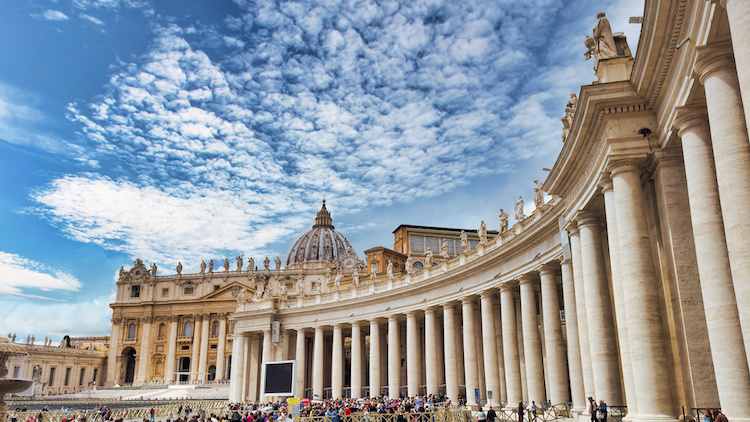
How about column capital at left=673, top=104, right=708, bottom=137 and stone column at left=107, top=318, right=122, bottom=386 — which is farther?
stone column at left=107, top=318, right=122, bottom=386

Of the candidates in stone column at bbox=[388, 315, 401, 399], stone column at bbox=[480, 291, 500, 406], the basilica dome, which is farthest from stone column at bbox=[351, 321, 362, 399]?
the basilica dome

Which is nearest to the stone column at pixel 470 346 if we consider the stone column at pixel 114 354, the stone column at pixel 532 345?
the stone column at pixel 532 345

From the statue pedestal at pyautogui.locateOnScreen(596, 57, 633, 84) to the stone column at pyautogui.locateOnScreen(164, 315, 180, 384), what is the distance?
118 m

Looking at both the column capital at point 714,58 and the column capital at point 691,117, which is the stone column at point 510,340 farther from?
the column capital at point 714,58

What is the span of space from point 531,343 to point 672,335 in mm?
18210

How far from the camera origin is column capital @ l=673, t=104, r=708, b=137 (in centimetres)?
1486

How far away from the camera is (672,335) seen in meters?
17.1

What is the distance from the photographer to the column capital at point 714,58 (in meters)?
12.7

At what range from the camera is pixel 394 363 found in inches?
2082

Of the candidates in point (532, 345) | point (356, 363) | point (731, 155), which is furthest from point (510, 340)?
point (731, 155)

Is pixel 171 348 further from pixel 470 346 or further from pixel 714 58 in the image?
pixel 714 58

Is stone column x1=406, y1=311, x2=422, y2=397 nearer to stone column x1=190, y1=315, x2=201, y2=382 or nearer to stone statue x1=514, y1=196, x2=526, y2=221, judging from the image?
stone statue x1=514, y1=196, x2=526, y2=221

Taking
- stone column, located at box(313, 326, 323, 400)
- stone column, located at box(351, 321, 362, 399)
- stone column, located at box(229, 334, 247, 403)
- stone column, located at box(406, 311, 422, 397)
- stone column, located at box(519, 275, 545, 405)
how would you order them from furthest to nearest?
stone column, located at box(229, 334, 247, 403) → stone column, located at box(313, 326, 323, 400) → stone column, located at box(351, 321, 362, 399) → stone column, located at box(406, 311, 422, 397) → stone column, located at box(519, 275, 545, 405)

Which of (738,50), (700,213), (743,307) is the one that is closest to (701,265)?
(700,213)
